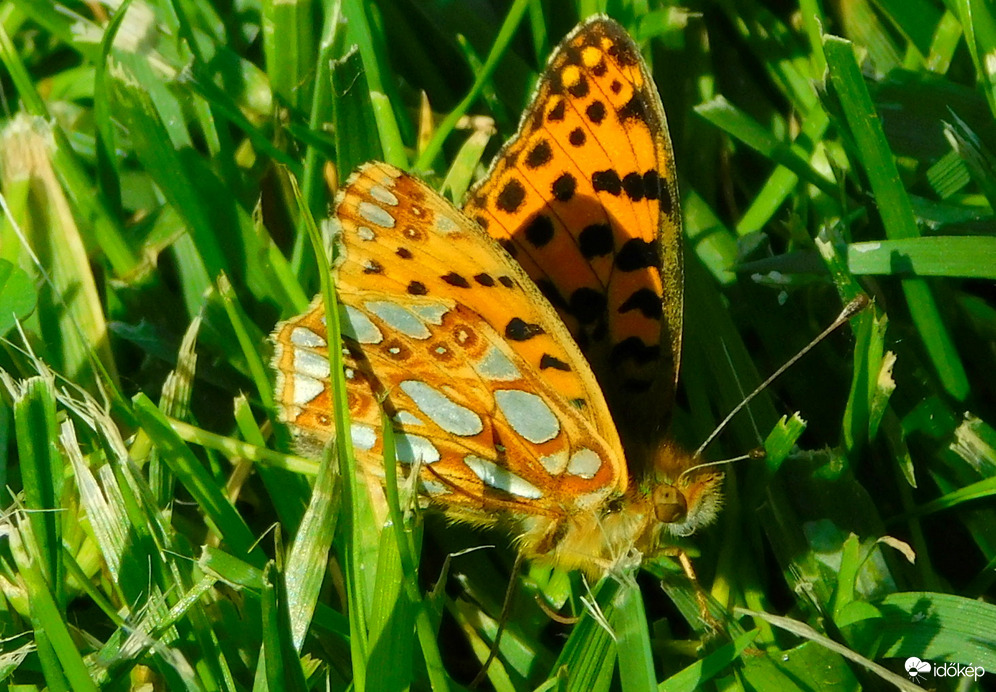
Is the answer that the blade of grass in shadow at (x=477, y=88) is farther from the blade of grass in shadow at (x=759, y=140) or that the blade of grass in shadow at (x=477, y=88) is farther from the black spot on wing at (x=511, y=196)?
the blade of grass in shadow at (x=759, y=140)

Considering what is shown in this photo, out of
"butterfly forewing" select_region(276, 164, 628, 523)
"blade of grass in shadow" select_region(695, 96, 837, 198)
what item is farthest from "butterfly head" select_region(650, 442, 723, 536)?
"blade of grass in shadow" select_region(695, 96, 837, 198)

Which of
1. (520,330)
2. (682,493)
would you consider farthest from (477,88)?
(682,493)

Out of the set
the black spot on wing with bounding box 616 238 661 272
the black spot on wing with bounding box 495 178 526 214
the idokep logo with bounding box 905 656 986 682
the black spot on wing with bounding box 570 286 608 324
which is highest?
the black spot on wing with bounding box 495 178 526 214

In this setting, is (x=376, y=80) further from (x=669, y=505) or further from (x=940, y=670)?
(x=940, y=670)

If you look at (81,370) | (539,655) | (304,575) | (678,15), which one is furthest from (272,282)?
(678,15)

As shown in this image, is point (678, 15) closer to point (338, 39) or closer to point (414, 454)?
point (338, 39)

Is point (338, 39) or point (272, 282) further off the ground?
point (338, 39)

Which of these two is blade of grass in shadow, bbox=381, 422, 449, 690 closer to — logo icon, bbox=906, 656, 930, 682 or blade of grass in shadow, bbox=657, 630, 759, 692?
blade of grass in shadow, bbox=657, 630, 759, 692
